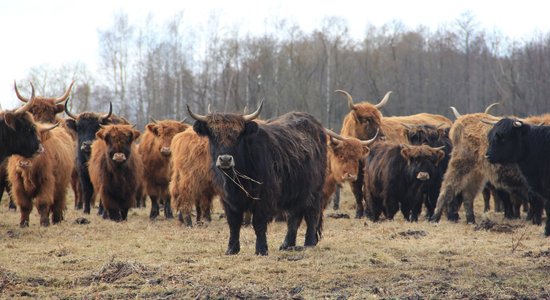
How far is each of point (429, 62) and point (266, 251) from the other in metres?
34.4

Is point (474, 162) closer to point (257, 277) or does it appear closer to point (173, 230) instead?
point (173, 230)

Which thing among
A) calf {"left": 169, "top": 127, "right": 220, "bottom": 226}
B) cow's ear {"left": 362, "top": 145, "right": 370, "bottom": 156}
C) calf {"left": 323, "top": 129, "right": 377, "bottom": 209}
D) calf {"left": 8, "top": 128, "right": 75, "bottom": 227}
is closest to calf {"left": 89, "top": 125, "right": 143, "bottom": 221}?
calf {"left": 8, "top": 128, "right": 75, "bottom": 227}

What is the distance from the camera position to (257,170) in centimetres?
748

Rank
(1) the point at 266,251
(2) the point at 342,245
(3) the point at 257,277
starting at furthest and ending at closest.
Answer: (2) the point at 342,245 < (1) the point at 266,251 < (3) the point at 257,277

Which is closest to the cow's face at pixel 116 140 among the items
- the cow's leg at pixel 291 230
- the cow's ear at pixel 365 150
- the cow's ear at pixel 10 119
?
the cow's ear at pixel 10 119

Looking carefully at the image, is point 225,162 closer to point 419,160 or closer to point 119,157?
point 119,157

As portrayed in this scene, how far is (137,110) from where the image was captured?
40.0m

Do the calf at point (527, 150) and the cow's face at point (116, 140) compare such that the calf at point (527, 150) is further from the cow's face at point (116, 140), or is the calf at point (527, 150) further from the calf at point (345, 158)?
the cow's face at point (116, 140)

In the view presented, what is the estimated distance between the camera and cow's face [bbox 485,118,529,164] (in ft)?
32.7

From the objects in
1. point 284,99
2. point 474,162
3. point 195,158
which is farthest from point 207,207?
point 284,99

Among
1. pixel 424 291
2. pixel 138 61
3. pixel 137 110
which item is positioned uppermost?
pixel 138 61

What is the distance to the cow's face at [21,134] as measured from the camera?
9367 mm

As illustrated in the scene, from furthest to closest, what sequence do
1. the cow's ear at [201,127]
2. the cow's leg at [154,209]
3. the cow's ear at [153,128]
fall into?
the cow's ear at [153,128], the cow's leg at [154,209], the cow's ear at [201,127]

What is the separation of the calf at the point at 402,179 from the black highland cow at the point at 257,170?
4.53m
